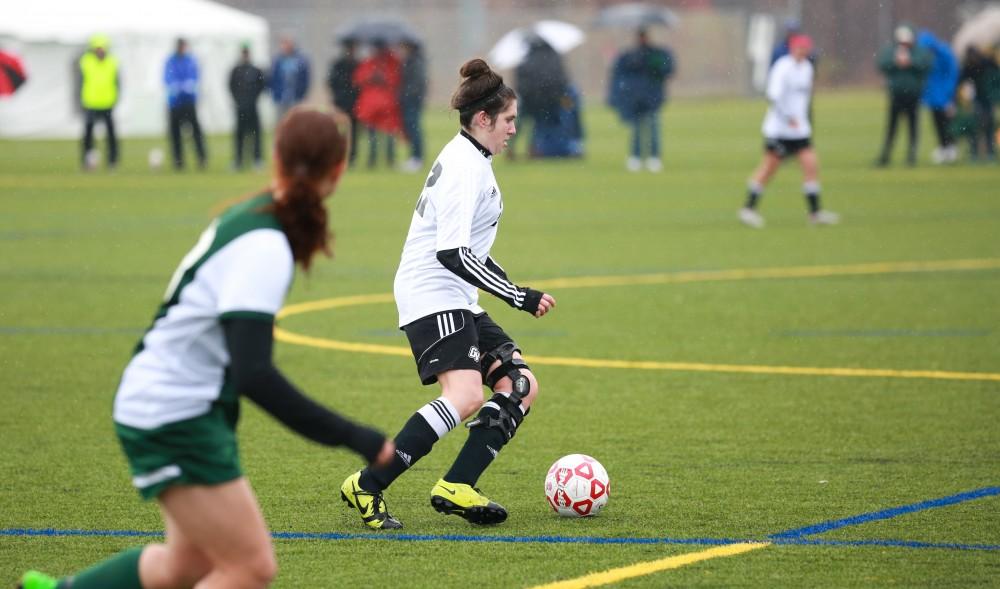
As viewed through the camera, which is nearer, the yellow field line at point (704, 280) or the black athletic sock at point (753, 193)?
the yellow field line at point (704, 280)

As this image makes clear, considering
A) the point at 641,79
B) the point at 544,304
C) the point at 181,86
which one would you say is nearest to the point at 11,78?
the point at 181,86

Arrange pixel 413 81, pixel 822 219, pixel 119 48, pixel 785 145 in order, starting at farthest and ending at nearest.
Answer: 1. pixel 119 48
2. pixel 413 81
3. pixel 822 219
4. pixel 785 145

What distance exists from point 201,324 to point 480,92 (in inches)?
95.6

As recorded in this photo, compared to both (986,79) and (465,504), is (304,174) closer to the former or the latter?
(465,504)

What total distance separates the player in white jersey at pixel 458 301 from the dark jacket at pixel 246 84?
22510 mm

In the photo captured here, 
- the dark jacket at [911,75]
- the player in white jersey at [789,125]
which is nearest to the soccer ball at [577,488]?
the player in white jersey at [789,125]

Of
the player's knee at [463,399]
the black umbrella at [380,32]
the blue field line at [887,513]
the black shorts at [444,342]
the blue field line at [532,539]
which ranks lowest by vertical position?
the blue field line at [887,513]

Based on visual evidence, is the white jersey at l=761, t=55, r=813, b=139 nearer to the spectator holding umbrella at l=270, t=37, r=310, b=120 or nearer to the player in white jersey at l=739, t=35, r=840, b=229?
the player in white jersey at l=739, t=35, r=840, b=229

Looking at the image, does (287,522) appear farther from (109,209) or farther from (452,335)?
(109,209)

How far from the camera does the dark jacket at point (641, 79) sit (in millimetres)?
28625

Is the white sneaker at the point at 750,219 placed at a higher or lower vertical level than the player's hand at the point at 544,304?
lower

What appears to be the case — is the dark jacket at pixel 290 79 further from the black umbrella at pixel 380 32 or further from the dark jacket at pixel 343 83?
the dark jacket at pixel 343 83

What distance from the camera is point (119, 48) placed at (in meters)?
38.6

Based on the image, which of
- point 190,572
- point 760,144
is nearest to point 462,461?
point 190,572
